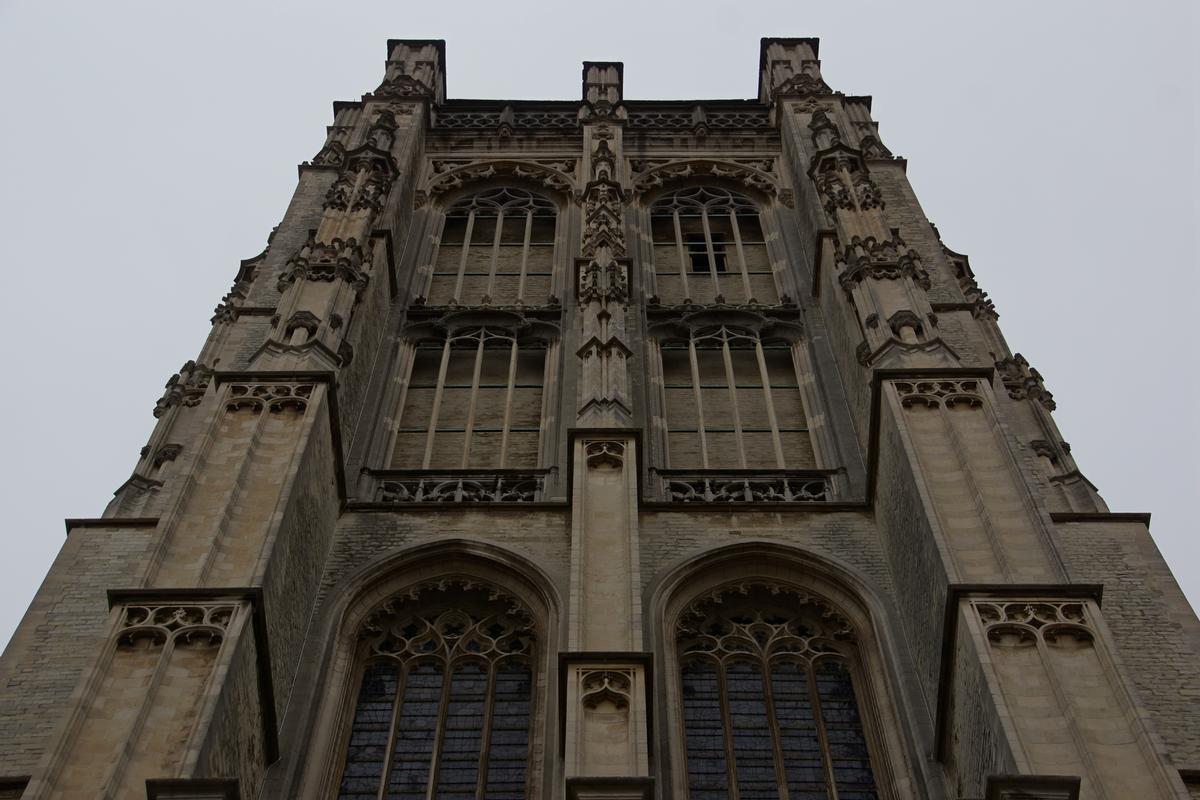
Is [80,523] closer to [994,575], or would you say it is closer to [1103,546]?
[994,575]

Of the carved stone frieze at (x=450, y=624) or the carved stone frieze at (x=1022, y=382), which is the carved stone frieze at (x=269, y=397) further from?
the carved stone frieze at (x=1022, y=382)

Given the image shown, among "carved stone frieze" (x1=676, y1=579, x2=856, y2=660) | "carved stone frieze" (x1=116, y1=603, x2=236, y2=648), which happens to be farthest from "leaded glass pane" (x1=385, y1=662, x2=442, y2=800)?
"carved stone frieze" (x1=676, y1=579, x2=856, y2=660)

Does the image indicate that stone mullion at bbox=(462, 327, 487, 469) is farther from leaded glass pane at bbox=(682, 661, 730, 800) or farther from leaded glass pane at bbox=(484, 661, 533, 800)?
leaded glass pane at bbox=(682, 661, 730, 800)

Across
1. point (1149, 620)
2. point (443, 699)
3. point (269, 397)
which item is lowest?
point (443, 699)

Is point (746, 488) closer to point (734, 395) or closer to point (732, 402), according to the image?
point (732, 402)

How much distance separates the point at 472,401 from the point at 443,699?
680 centimetres

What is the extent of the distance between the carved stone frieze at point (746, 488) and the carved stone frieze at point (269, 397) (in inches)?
182

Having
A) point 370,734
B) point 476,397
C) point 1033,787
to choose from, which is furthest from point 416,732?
point 476,397

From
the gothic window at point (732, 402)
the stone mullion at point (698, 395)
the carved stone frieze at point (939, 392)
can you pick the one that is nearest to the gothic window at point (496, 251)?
the stone mullion at point (698, 395)

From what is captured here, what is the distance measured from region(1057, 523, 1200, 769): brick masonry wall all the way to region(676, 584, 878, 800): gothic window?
8.76 feet

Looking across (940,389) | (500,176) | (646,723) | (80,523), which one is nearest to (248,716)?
(646,723)

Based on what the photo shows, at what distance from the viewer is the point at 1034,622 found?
13.6 m

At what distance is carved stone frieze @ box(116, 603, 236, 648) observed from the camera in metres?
13.4

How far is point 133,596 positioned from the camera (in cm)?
1371
